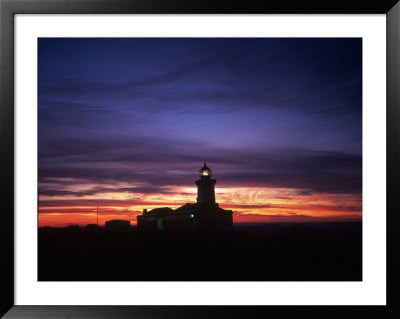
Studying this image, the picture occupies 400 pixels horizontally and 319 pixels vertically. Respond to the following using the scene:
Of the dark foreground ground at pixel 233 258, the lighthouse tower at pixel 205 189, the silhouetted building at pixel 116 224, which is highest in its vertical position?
the lighthouse tower at pixel 205 189

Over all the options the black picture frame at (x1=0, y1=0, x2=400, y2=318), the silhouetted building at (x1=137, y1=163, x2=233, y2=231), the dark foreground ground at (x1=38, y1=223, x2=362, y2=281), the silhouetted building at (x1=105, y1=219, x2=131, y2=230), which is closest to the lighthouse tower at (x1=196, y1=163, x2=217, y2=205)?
the silhouetted building at (x1=137, y1=163, x2=233, y2=231)

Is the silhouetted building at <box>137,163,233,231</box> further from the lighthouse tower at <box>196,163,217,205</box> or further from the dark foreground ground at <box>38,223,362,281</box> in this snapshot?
the dark foreground ground at <box>38,223,362,281</box>

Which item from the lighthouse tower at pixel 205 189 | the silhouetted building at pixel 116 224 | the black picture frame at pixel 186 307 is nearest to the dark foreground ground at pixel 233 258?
the silhouetted building at pixel 116 224

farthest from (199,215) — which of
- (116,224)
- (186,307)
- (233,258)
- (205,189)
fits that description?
(186,307)

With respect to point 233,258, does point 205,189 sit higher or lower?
higher

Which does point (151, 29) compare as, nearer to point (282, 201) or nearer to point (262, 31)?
point (262, 31)

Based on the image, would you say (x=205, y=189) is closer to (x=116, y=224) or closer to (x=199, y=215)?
(x=199, y=215)

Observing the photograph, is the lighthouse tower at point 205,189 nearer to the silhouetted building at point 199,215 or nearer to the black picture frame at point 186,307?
the silhouetted building at point 199,215
